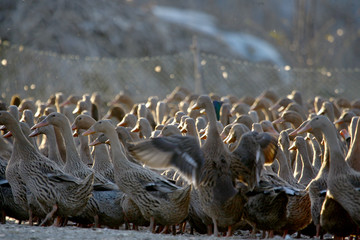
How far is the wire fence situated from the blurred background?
28 mm

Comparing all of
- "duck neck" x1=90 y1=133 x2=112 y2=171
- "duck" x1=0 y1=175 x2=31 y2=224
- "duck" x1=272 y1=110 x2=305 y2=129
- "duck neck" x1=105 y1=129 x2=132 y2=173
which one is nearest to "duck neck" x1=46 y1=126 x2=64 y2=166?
Answer: "duck neck" x1=90 y1=133 x2=112 y2=171

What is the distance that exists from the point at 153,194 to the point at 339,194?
6.74 feet

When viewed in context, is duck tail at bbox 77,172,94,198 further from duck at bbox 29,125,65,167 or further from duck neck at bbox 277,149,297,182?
duck neck at bbox 277,149,297,182

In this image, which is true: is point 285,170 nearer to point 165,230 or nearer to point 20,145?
point 165,230

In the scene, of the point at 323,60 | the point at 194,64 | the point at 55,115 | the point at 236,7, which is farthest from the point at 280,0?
the point at 55,115

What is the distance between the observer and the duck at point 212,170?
726 cm

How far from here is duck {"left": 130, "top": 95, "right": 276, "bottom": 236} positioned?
23.8 ft

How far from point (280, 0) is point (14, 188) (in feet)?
136

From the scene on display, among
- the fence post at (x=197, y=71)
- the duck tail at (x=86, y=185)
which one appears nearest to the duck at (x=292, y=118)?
the duck tail at (x=86, y=185)

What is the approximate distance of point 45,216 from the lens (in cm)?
793

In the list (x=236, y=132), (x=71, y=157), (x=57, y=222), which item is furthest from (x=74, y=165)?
(x=236, y=132)

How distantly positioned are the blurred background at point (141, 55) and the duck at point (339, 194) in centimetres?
1017

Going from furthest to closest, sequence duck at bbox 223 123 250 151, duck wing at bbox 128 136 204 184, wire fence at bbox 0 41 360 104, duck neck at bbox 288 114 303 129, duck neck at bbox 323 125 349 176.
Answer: wire fence at bbox 0 41 360 104 → duck neck at bbox 288 114 303 129 → duck at bbox 223 123 250 151 → duck wing at bbox 128 136 204 184 → duck neck at bbox 323 125 349 176

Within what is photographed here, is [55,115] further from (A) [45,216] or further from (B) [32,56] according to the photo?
(B) [32,56]
